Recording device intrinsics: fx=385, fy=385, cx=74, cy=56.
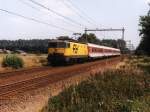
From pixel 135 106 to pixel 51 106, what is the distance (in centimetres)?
294

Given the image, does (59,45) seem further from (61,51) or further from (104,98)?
(104,98)

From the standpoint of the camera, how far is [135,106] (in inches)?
505

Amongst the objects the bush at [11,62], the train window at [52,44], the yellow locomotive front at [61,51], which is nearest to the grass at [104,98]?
the bush at [11,62]

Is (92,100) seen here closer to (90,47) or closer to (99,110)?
(99,110)

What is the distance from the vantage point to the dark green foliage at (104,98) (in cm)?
1305

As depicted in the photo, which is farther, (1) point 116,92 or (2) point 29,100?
(1) point 116,92

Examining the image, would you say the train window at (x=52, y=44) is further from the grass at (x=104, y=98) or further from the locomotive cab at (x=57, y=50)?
the grass at (x=104, y=98)

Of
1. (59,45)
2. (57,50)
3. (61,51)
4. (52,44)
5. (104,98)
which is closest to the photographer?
(104,98)

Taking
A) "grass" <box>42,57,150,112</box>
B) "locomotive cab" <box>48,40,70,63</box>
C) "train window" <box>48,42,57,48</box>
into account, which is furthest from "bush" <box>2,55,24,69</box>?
"grass" <box>42,57,150,112</box>

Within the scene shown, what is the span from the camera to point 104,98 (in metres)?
14.6

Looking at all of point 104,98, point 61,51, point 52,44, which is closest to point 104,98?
point 104,98

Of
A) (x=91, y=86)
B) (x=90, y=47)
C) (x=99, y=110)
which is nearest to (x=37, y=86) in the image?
(x=91, y=86)

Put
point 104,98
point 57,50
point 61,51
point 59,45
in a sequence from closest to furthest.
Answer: point 104,98 < point 61,51 < point 57,50 < point 59,45

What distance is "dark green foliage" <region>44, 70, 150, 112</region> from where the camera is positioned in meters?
13.0
